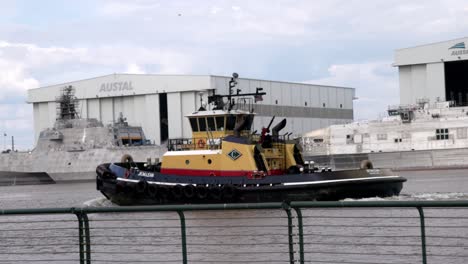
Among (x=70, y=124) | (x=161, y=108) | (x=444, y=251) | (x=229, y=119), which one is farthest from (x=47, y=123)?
(x=444, y=251)

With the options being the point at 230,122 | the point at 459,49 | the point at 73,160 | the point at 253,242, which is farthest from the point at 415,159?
the point at 253,242

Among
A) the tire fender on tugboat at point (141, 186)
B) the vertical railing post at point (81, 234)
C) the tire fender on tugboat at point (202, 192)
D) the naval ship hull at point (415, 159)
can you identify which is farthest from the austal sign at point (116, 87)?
the vertical railing post at point (81, 234)

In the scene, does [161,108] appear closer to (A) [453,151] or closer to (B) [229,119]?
(A) [453,151]

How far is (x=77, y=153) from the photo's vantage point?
289ft

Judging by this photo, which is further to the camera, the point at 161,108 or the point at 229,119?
the point at 161,108

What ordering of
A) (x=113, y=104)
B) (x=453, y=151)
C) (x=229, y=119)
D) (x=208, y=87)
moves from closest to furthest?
(x=229, y=119) → (x=453, y=151) → (x=208, y=87) → (x=113, y=104)

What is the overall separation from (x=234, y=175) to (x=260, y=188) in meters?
1.41

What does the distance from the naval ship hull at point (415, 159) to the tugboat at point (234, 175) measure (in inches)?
1731

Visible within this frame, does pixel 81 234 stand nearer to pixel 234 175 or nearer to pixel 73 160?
pixel 234 175

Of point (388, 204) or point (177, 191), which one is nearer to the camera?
point (388, 204)

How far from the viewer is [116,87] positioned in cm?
9238

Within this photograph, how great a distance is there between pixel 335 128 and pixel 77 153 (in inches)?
993

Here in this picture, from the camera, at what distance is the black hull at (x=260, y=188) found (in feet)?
104

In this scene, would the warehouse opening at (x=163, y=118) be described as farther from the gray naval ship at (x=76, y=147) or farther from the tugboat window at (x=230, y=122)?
the tugboat window at (x=230, y=122)
